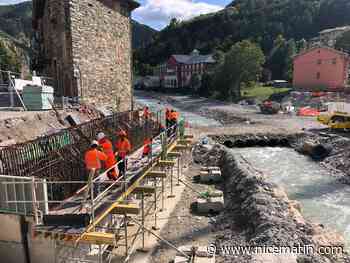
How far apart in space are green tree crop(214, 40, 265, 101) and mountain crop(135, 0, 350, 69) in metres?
44.6

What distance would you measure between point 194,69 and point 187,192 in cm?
7350

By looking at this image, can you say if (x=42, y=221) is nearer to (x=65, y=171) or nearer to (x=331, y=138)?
(x=65, y=171)

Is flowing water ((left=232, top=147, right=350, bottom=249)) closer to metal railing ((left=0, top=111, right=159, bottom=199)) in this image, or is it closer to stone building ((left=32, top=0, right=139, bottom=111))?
metal railing ((left=0, top=111, right=159, bottom=199))

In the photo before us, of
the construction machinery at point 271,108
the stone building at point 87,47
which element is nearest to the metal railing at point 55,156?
the stone building at point 87,47

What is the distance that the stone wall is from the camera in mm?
19375

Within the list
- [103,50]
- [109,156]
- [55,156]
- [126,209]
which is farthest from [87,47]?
[126,209]

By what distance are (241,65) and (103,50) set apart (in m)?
36.4

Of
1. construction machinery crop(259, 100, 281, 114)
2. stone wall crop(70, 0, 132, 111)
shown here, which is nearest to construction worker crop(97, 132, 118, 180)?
stone wall crop(70, 0, 132, 111)

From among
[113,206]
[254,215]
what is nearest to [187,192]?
[254,215]

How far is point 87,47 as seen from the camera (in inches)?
790

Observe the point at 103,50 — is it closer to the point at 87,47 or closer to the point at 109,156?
the point at 87,47

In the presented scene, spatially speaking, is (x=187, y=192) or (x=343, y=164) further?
(x=343, y=164)

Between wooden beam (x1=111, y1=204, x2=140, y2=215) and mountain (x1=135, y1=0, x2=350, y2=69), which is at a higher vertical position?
mountain (x1=135, y1=0, x2=350, y2=69)

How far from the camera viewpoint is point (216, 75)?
199 feet
